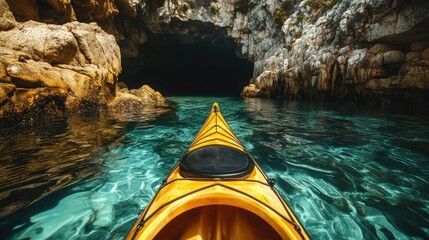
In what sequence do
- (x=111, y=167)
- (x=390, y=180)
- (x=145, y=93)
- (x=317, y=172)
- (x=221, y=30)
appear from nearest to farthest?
(x=390, y=180) < (x=317, y=172) < (x=111, y=167) < (x=145, y=93) < (x=221, y=30)

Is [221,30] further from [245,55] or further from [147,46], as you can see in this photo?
[147,46]

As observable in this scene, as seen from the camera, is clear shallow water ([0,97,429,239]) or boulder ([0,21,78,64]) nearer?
clear shallow water ([0,97,429,239])

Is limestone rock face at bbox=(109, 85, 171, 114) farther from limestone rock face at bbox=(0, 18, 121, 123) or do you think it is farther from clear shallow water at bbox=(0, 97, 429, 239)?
clear shallow water at bbox=(0, 97, 429, 239)

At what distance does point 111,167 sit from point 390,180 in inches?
212

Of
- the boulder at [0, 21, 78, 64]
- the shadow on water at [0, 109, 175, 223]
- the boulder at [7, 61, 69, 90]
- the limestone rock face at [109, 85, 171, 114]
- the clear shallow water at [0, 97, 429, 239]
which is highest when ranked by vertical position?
the boulder at [0, 21, 78, 64]

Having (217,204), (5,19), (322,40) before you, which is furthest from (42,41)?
(322,40)

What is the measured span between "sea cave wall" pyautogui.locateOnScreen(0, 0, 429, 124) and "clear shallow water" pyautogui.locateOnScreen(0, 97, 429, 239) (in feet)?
10.2

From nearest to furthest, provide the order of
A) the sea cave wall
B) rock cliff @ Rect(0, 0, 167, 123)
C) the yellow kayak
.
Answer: the yellow kayak < rock cliff @ Rect(0, 0, 167, 123) < the sea cave wall

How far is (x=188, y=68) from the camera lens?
36.6 meters

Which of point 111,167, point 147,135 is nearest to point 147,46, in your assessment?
point 147,135

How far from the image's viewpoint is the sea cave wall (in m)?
8.95

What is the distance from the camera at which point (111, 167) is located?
15.5ft

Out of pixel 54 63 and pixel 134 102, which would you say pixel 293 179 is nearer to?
pixel 54 63

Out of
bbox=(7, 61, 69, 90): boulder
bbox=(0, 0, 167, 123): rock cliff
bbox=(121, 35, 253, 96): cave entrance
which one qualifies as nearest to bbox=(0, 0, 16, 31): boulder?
bbox=(0, 0, 167, 123): rock cliff
